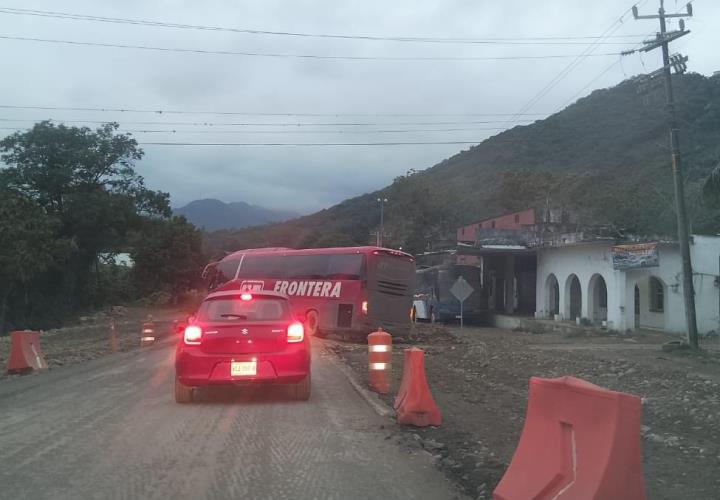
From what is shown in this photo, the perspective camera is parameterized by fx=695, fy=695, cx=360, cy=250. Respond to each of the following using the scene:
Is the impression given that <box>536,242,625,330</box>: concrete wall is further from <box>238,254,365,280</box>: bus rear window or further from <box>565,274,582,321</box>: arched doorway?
<box>238,254,365,280</box>: bus rear window

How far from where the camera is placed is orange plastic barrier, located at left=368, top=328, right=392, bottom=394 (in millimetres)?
11148

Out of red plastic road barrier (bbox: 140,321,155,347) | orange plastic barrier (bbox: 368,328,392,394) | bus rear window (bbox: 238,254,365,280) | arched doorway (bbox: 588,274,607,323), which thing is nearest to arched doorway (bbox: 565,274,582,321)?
arched doorway (bbox: 588,274,607,323)

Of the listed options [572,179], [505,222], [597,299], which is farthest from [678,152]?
[572,179]

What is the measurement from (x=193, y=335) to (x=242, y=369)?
87 centimetres

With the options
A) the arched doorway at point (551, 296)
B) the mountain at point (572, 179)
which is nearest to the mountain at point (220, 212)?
the mountain at point (572, 179)

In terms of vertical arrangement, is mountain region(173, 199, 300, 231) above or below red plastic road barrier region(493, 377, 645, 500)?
above

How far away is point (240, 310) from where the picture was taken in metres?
10.2

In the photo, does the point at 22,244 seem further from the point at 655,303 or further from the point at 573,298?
the point at 655,303

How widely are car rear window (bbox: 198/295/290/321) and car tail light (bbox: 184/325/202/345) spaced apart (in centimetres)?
19

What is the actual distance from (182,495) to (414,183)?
63899 millimetres

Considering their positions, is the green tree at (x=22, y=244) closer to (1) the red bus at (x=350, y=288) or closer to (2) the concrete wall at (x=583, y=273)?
(1) the red bus at (x=350, y=288)

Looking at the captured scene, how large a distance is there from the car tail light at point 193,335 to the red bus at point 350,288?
42.8 ft

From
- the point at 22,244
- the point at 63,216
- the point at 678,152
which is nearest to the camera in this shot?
the point at 678,152

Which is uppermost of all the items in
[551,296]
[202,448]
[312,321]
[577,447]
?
[551,296]
